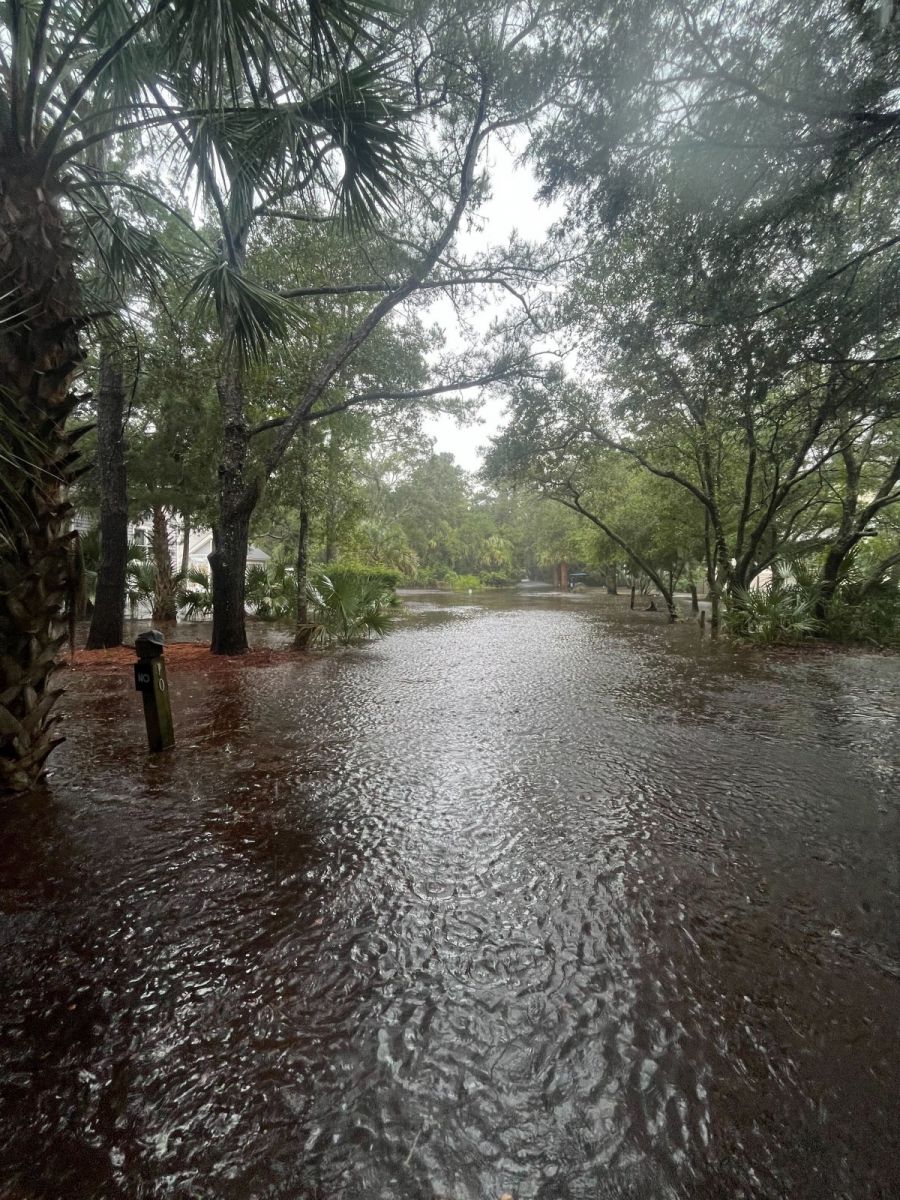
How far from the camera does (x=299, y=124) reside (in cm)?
390

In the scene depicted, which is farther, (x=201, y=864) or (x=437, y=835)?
(x=437, y=835)

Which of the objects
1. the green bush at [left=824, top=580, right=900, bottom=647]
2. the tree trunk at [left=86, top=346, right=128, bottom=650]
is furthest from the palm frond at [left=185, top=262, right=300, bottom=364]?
the green bush at [left=824, top=580, right=900, bottom=647]

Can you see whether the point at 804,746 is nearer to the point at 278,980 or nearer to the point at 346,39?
the point at 278,980

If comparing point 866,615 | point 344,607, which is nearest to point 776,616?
point 866,615

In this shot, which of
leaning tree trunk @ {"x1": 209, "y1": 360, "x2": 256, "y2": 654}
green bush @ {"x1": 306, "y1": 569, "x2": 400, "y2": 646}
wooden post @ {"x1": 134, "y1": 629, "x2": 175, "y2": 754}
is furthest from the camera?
green bush @ {"x1": 306, "y1": 569, "x2": 400, "y2": 646}

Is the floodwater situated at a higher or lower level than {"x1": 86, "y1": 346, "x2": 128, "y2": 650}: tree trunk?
lower

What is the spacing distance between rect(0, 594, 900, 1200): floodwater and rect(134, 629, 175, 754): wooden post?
0.18 m

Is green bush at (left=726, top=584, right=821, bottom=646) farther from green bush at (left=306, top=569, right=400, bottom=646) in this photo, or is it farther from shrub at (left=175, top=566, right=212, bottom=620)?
shrub at (left=175, top=566, right=212, bottom=620)

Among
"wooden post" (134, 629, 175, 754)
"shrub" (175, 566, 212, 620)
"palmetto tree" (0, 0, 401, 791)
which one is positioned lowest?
"wooden post" (134, 629, 175, 754)

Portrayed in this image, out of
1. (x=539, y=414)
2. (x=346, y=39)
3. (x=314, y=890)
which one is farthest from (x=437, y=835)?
(x=539, y=414)

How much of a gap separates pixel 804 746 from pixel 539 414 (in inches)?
402

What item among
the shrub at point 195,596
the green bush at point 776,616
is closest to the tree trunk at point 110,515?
the shrub at point 195,596

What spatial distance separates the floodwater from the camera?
1275mm

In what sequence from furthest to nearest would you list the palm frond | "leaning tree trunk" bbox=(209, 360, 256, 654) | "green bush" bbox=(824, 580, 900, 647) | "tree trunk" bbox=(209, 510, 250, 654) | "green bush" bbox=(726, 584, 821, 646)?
"green bush" bbox=(824, 580, 900, 647) < "green bush" bbox=(726, 584, 821, 646) < "tree trunk" bbox=(209, 510, 250, 654) < "leaning tree trunk" bbox=(209, 360, 256, 654) < the palm frond
